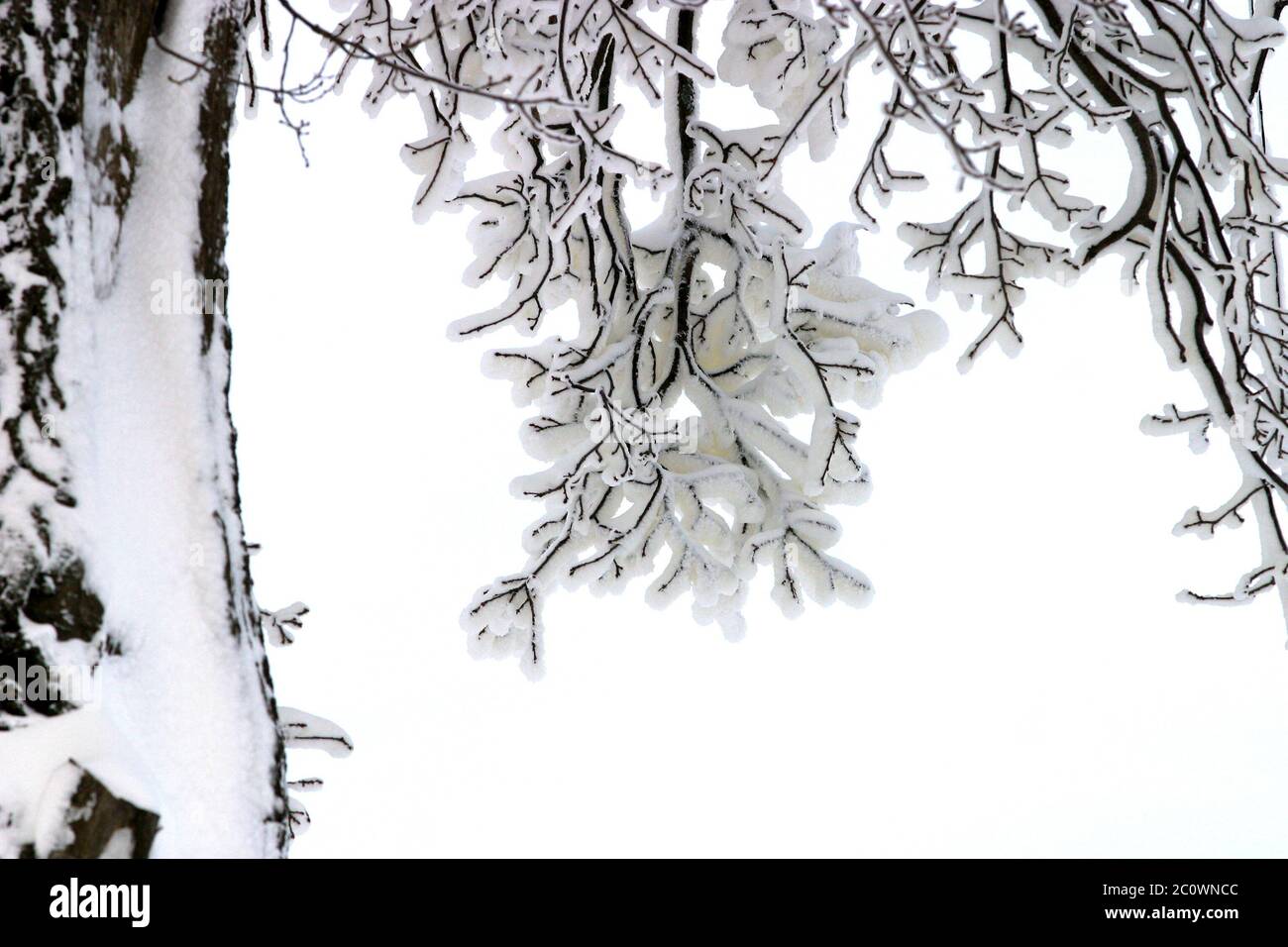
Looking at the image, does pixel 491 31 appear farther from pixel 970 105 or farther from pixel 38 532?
pixel 38 532

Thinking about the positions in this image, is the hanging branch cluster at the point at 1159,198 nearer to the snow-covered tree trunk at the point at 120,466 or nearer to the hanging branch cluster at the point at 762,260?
the hanging branch cluster at the point at 762,260

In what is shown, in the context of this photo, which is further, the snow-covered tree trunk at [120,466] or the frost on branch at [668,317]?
the frost on branch at [668,317]

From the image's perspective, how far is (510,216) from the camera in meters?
4.32

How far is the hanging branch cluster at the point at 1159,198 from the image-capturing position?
3.72 meters

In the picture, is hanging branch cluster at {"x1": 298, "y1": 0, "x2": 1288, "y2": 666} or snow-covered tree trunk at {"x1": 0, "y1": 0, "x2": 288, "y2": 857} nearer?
snow-covered tree trunk at {"x1": 0, "y1": 0, "x2": 288, "y2": 857}

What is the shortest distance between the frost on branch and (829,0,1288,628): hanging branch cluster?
0.39 metres

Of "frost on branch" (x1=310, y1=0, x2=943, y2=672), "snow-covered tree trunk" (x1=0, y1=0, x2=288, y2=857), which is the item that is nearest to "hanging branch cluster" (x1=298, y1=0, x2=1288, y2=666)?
"frost on branch" (x1=310, y1=0, x2=943, y2=672)

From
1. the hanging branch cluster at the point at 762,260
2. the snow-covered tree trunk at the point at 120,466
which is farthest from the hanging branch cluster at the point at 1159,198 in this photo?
the snow-covered tree trunk at the point at 120,466

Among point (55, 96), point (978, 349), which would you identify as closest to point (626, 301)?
point (978, 349)

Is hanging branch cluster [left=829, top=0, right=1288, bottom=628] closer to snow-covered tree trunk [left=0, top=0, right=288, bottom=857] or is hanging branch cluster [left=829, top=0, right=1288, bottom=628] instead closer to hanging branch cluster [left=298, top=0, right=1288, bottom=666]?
hanging branch cluster [left=298, top=0, right=1288, bottom=666]

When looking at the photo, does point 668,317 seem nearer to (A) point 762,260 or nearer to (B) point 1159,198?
(A) point 762,260

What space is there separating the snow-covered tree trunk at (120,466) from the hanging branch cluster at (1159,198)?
2.15 meters

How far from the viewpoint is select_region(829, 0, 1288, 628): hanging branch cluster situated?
147 inches
